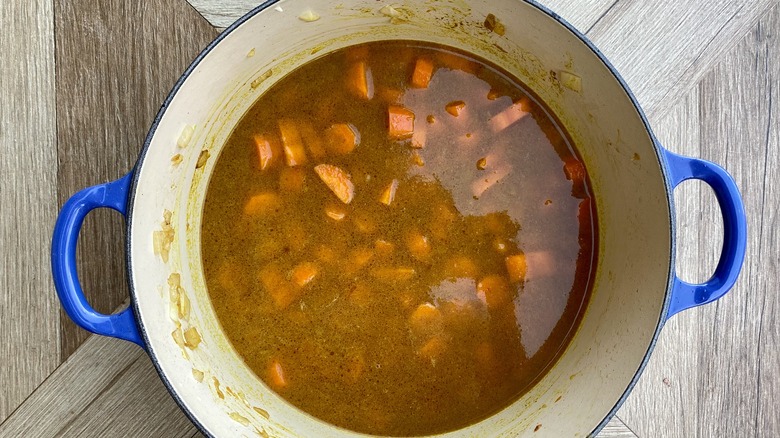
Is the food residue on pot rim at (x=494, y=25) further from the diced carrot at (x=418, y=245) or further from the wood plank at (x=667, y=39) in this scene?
the diced carrot at (x=418, y=245)

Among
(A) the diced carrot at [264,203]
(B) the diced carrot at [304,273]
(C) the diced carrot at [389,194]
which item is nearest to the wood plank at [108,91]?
(A) the diced carrot at [264,203]

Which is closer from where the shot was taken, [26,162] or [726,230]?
[726,230]

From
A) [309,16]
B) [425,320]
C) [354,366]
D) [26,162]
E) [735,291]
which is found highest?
[309,16]

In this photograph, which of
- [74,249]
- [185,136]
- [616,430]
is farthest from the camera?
[616,430]

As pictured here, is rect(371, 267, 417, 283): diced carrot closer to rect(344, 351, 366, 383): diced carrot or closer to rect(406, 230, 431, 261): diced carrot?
rect(406, 230, 431, 261): diced carrot

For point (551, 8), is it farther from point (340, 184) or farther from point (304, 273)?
point (304, 273)

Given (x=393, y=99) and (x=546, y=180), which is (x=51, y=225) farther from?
(x=546, y=180)

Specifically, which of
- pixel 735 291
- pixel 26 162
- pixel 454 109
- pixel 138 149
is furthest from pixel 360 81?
pixel 735 291
